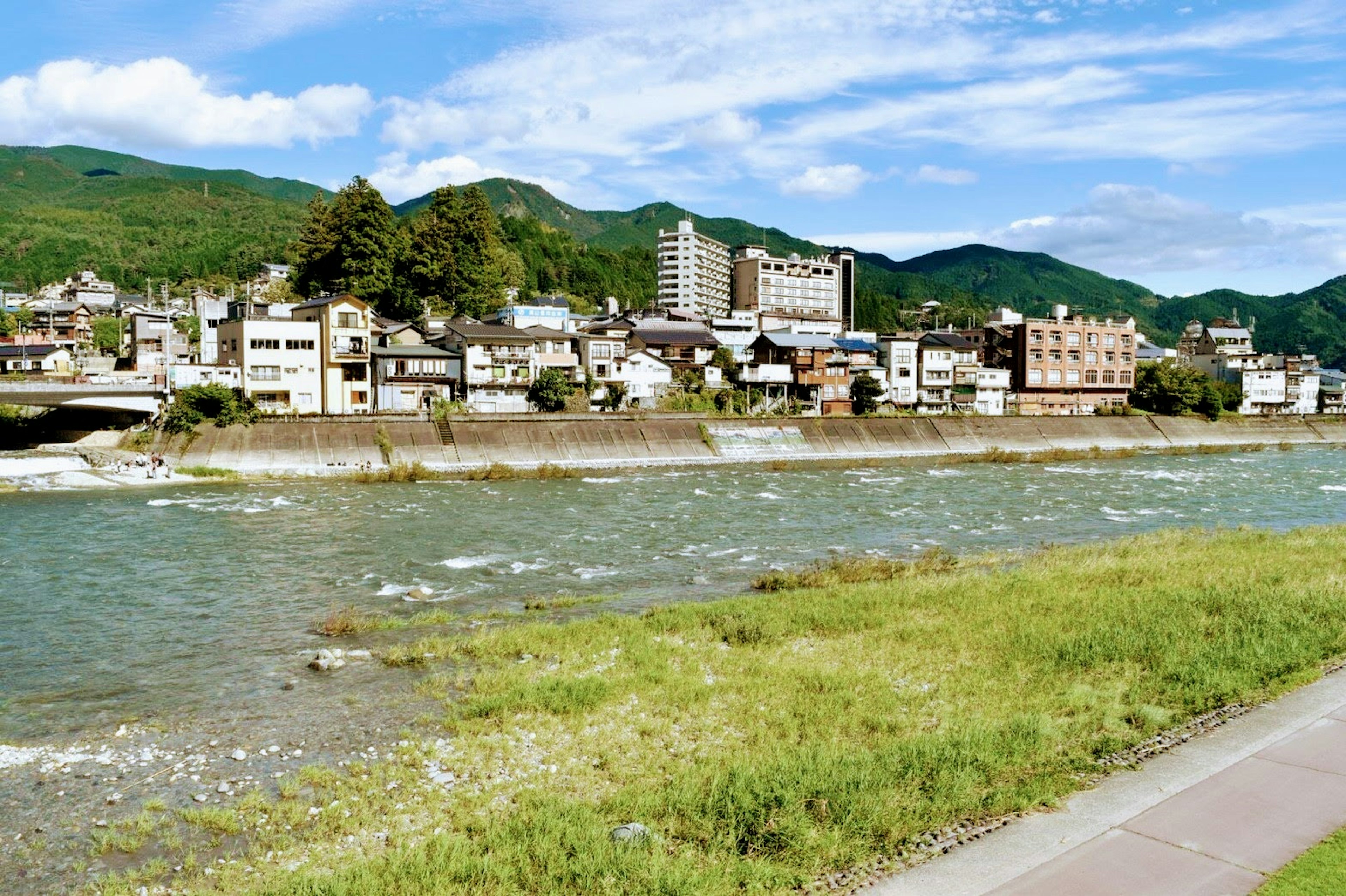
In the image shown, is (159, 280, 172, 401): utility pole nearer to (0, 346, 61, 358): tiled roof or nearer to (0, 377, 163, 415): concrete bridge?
(0, 377, 163, 415): concrete bridge

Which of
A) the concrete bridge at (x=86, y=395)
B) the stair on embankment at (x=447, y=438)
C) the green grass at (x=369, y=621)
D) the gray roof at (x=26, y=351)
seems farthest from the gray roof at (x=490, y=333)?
the green grass at (x=369, y=621)

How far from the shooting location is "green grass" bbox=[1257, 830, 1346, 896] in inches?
250

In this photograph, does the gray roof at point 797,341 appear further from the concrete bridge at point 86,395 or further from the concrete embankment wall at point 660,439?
the concrete bridge at point 86,395

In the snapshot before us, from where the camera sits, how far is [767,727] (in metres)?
10.6

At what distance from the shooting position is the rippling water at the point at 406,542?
560 inches

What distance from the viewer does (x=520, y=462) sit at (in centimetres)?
4481

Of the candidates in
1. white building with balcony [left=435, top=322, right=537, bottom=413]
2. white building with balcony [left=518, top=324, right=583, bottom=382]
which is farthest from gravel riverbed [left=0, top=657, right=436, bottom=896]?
white building with balcony [left=518, top=324, right=583, bottom=382]

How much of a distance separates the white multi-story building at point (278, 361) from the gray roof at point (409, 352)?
3819 mm

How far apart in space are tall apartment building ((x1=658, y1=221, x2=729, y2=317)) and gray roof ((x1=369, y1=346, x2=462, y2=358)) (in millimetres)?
65769

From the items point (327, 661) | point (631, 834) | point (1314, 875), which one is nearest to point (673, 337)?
point (327, 661)

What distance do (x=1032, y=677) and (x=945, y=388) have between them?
2624 inches

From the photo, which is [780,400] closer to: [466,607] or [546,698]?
[466,607]

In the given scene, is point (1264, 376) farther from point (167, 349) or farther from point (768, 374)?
point (167, 349)

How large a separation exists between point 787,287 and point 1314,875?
367ft
